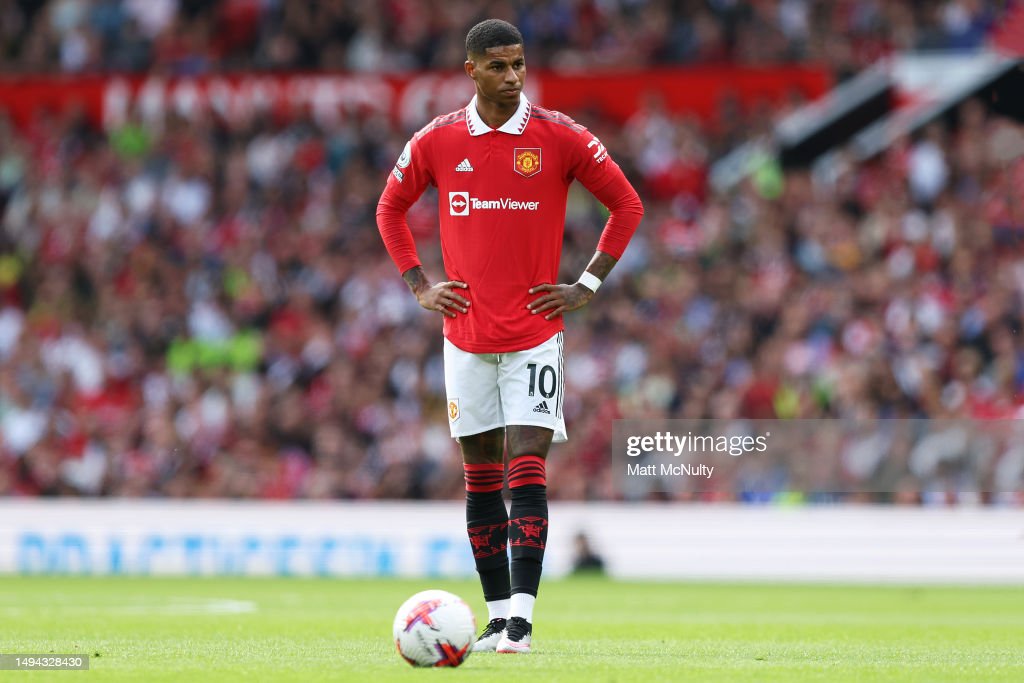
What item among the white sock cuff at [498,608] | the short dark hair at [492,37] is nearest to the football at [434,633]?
the white sock cuff at [498,608]

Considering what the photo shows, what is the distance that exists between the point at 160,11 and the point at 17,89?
2.44 m

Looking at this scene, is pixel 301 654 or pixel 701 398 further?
pixel 701 398

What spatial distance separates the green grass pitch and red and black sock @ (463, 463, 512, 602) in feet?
1.23

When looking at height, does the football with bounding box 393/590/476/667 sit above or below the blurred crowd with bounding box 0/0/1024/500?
below

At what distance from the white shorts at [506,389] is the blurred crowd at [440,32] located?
15380mm

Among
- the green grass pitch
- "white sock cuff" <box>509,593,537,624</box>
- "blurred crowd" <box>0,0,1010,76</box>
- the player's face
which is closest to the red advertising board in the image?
"blurred crowd" <box>0,0,1010,76</box>

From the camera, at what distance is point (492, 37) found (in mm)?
7906

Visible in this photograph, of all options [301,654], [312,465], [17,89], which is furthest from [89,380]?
[301,654]

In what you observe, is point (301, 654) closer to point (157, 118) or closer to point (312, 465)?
point (312, 465)

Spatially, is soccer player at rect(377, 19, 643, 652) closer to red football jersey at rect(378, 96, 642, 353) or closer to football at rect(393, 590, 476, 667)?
red football jersey at rect(378, 96, 642, 353)

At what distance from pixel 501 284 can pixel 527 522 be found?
114 cm

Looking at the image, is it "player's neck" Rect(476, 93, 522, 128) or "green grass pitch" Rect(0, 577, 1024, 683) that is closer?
"green grass pitch" Rect(0, 577, 1024, 683)

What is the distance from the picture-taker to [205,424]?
19.8 meters

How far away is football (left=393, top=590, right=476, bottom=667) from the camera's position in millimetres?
7051
